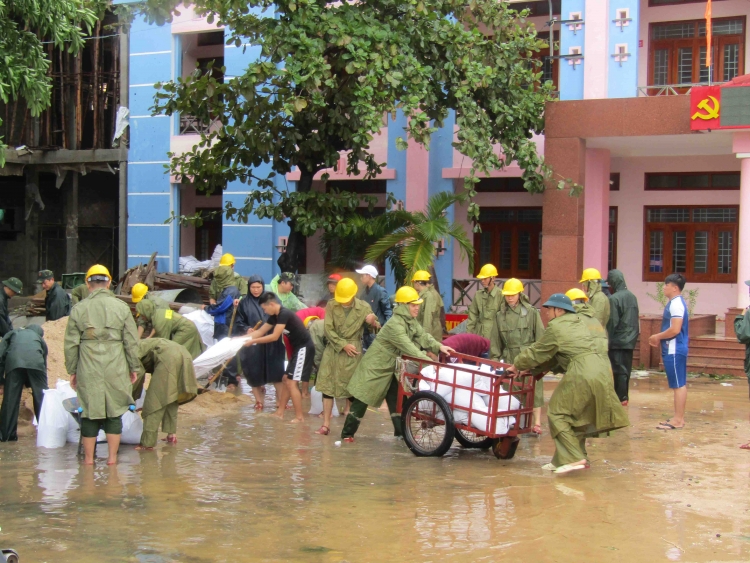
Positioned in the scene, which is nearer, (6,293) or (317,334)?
(317,334)

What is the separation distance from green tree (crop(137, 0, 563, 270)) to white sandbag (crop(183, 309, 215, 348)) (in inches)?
77.0

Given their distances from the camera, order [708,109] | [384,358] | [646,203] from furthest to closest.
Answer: [646,203], [708,109], [384,358]

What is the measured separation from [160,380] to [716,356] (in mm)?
9020

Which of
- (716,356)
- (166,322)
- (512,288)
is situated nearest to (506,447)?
(512,288)

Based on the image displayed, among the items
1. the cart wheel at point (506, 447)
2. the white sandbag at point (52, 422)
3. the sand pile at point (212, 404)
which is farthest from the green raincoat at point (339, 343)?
the white sandbag at point (52, 422)

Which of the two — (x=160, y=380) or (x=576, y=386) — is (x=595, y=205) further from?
(x=160, y=380)

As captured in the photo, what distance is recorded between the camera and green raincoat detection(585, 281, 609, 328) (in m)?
10.3

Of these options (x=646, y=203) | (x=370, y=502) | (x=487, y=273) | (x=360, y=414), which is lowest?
(x=370, y=502)

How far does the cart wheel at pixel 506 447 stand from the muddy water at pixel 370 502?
11cm

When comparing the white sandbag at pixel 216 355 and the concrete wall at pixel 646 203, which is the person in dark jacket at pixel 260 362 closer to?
the white sandbag at pixel 216 355

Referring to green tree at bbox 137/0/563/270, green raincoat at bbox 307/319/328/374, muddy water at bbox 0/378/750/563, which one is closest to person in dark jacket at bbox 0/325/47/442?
muddy water at bbox 0/378/750/563

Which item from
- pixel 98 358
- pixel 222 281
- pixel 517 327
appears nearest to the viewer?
pixel 98 358

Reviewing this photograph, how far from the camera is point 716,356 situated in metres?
13.6

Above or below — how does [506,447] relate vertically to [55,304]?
below
